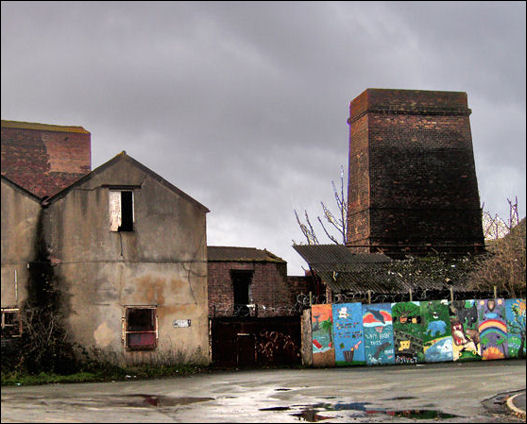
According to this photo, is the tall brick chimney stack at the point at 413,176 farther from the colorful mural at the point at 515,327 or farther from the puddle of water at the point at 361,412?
the puddle of water at the point at 361,412

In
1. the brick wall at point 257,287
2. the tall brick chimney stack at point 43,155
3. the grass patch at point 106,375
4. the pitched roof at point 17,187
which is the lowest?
the grass patch at point 106,375

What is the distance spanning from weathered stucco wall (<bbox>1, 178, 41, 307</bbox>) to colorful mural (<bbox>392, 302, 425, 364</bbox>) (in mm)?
12802

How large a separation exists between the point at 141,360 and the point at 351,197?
1748 cm

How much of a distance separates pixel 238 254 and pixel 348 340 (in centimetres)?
1082

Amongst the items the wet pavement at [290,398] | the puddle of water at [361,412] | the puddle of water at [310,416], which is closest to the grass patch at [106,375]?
the wet pavement at [290,398]

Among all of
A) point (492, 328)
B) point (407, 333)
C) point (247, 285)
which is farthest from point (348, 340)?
point (247, 285)

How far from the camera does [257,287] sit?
33.9m

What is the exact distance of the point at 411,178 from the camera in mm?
37094

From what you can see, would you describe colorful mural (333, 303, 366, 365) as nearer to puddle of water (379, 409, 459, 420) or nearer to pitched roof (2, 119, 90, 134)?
puddle of water (379, 409, 459, 420)

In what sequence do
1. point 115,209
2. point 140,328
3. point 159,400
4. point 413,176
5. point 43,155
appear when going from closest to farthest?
point 159,400, point 140,328, point 115,209, point 43,155, point 413,176

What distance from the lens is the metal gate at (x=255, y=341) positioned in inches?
1048

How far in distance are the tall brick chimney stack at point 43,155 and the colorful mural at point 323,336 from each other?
48.6ft

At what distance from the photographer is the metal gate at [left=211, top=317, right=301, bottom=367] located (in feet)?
87.4

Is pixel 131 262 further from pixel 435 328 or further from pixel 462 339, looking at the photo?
pixel 462 339
